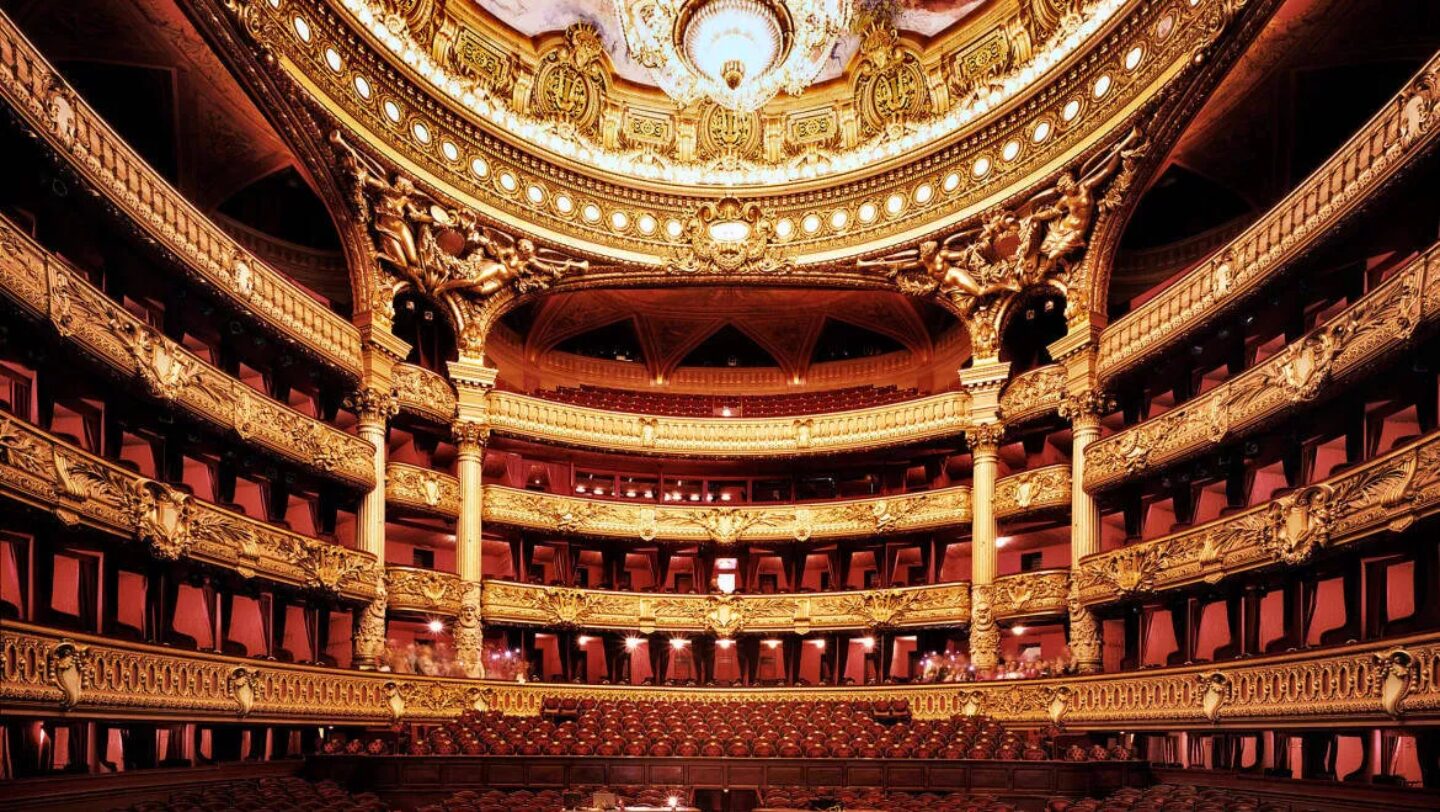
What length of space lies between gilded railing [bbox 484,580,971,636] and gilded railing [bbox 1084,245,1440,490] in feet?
15.7

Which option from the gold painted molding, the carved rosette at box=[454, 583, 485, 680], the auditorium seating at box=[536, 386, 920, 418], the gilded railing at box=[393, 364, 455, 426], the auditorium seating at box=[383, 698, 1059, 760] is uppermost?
the gold painted molding

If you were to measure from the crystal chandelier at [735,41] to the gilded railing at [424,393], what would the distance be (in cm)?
784

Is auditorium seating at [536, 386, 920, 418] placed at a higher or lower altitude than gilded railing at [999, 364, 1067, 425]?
higher

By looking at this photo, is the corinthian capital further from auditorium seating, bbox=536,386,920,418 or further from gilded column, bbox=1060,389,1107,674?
gilded column, bbox=1060,389,1107,674

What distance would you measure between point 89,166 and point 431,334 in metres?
11.5

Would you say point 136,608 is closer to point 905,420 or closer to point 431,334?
point 431,334

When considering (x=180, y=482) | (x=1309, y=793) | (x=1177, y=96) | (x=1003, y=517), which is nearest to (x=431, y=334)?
(x=180, y=482)

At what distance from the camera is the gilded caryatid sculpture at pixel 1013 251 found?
19.0m

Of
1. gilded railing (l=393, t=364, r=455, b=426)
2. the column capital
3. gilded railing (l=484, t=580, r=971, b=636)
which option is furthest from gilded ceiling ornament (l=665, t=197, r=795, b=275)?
gilded railing (l=484, t=580, r=971, b=636)

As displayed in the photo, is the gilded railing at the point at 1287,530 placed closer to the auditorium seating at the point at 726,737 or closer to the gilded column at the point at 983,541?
the gilded column at the point at 983,541

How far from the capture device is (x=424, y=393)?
69.1 feet

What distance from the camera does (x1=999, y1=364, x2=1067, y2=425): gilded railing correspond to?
20.6m

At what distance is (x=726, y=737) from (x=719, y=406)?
12.0 meters

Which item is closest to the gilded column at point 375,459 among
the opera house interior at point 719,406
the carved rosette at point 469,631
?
the opera house interior at point 719,406
